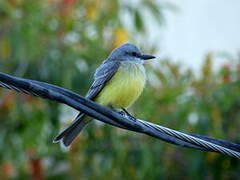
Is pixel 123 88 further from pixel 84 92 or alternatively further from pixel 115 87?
pixel 84 92

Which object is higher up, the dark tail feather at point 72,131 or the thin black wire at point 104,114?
the thin black wire at point 104,114

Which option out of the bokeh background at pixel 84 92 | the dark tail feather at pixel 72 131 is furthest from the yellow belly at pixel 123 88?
the bokeh background at pixel 84 92

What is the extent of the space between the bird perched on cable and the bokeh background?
1.92m

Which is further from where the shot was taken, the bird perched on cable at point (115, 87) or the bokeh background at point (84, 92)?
the bokeh background at point (84, 92)

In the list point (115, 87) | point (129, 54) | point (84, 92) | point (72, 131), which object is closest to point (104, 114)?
point (72, 131)

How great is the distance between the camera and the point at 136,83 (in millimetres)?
6359

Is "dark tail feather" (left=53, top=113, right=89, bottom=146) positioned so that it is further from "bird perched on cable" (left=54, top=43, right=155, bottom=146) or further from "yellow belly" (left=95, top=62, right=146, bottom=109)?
"yellow belly" (left=95, top=62, right=146, bottom=109)

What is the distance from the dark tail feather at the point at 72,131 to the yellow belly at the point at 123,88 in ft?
0.73

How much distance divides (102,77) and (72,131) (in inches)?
22.2

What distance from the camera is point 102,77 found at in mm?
6500

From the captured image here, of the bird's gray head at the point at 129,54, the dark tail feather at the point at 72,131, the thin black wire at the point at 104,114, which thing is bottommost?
the dark tail feather at the point at 72,131

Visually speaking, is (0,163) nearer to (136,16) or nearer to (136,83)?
(136,16)

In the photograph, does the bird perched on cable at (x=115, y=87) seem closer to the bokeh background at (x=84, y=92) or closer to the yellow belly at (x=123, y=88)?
the yellow belly at (x=123, y=88)

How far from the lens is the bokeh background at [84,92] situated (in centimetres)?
861
